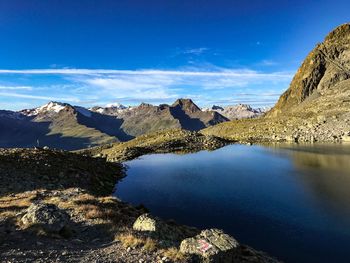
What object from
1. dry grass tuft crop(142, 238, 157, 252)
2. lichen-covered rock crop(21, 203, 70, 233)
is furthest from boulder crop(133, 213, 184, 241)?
lichen-covered rock crop(21, 203, 70, 233)

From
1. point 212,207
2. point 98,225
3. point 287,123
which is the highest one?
point 287,123

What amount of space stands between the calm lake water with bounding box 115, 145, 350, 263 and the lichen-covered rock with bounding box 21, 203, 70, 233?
57.1 ft

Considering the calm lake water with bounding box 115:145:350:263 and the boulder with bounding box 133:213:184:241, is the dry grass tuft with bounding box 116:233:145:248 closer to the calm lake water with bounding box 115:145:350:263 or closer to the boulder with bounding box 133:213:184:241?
the boulder with bounding box 133:213:184:241

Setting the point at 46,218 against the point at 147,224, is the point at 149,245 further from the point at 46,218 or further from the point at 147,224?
the point at 46,218

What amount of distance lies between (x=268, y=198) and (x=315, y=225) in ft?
39.8

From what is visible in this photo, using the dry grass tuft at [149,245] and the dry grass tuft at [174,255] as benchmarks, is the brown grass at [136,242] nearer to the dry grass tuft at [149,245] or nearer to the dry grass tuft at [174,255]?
the dry grass tuft at [149,245]

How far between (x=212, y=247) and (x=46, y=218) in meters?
13.3

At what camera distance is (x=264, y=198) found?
4769cm

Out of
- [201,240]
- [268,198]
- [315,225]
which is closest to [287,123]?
[268,198]

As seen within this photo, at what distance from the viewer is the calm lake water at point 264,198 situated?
32.2 metres

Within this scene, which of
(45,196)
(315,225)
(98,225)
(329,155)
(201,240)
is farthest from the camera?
(329,155)

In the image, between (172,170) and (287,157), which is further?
(287,157)

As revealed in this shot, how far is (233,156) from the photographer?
10044 centimetres

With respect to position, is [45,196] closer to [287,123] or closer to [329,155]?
[329,155]
